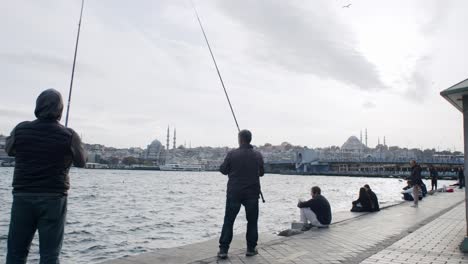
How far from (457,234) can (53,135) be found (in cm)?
864

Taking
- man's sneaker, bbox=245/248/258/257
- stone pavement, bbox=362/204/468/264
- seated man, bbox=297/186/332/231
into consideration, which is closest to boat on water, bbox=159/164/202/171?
seated man, bbox=297/186/332/231

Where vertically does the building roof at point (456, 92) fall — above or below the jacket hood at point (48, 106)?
above

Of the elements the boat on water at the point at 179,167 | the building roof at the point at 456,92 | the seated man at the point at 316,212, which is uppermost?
the boat on water at the point at 179,167

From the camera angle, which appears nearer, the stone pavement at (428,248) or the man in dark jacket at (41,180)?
the man in dark jacket at (41,180)

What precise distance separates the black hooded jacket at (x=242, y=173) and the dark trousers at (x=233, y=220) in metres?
0.09

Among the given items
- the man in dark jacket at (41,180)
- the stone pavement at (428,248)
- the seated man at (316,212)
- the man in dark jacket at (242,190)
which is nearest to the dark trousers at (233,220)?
the man in dark jacket at (242,190)

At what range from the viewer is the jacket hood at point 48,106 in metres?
3.75

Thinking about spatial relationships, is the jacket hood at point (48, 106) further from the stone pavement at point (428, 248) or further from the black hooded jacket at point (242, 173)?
the stone pavement at point (428, 248)

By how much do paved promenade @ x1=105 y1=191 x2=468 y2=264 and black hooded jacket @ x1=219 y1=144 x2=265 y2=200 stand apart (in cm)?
98

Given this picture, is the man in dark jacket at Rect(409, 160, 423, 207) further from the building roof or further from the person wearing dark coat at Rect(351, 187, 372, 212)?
the building roof

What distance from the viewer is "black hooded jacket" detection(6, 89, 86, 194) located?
12.0 feet

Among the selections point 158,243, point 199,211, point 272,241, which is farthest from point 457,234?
point 199,211

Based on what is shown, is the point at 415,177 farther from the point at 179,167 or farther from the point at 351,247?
the point at 179,167

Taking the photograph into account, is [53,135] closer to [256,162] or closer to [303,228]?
[256,162]
